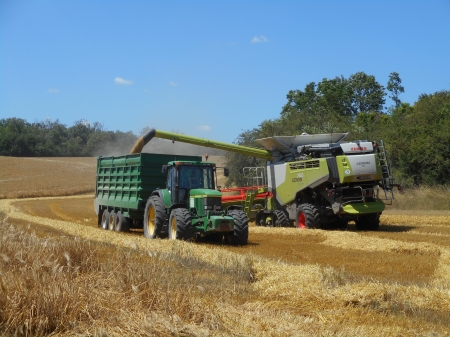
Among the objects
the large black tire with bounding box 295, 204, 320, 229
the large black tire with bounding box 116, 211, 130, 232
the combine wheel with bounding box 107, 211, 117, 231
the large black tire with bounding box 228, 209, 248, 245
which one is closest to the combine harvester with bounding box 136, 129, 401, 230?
the large black tire with bounding box 295, 204, 320, 229

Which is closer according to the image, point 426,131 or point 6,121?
point 426,131

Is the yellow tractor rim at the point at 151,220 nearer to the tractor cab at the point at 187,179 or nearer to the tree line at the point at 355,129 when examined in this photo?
the tractor cab at the point at 187,179

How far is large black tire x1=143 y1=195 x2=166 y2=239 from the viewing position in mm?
14262

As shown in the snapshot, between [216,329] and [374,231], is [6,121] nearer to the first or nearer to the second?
[374,231]

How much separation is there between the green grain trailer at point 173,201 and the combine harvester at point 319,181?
2.27 metres

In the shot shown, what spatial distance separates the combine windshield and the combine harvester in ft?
12.7

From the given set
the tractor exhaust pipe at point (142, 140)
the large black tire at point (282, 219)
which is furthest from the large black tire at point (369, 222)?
the tractor exhaust pipe at point (142, 140)

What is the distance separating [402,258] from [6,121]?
3087 inches

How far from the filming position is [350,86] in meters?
62.5

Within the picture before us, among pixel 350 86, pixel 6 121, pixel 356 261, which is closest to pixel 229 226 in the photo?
pixel 356 261

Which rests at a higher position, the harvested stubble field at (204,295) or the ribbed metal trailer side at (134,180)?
the ribbed metal trailer side at (134,180)

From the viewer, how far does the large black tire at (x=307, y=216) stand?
16969 millimetres

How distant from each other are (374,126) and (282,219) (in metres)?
19.3

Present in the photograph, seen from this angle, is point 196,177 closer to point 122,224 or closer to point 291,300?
point 122,224
